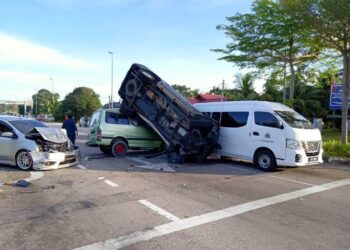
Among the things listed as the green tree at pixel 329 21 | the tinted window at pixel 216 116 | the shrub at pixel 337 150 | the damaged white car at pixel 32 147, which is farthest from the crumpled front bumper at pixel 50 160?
the green tree at pixel 329 21

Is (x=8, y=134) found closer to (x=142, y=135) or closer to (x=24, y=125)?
(x=24, y=125)

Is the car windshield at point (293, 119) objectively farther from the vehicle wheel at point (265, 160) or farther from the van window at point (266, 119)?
the vehicle wheel at point (265, 160)

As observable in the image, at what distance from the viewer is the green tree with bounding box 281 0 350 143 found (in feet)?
43.2

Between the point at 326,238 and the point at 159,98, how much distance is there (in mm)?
8985

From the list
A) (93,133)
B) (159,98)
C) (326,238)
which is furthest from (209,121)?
(326,238)

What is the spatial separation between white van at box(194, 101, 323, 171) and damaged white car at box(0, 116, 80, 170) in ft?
17.9

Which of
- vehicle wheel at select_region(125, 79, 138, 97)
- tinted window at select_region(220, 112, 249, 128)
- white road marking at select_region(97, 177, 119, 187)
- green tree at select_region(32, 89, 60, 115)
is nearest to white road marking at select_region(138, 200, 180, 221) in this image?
white road marking at select_region(97, 177, 119, 187)

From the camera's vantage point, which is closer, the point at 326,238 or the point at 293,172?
the point at 326,238

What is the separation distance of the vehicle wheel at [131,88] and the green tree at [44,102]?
264 feet

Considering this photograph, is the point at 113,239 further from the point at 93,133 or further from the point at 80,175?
the point at 93,133

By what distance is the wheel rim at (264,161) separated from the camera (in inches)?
436

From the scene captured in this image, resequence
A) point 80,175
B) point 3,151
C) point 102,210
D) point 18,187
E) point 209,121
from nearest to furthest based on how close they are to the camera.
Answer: point 102,210 → point 18,187 → point 80,175 → point 3,151 → point 209,121

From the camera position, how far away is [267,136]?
36.4ft

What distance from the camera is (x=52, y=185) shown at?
836cm
